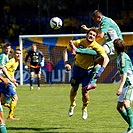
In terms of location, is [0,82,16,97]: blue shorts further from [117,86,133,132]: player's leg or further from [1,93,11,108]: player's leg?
[117,86,133,132]: player's leg

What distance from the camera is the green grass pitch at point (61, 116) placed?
12594 mm

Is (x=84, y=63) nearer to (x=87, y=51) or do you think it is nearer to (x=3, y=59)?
(x=87, y=51)

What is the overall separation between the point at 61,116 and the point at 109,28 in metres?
2.84

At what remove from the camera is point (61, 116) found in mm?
15234

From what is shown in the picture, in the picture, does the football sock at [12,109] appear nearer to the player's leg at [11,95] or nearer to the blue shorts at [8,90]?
the player's leg at [11,95]

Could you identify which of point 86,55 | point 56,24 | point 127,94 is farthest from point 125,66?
point 56,24

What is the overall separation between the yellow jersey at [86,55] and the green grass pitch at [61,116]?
1.47 m

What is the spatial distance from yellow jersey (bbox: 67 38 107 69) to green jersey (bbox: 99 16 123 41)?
0.83 meters

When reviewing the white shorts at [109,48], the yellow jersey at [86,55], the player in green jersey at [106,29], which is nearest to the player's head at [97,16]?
the player in green jersey at [106,29]

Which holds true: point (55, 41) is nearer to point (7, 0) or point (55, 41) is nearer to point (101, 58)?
point (7, 0)

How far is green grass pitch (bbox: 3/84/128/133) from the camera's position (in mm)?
12594

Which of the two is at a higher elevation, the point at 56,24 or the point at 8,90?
the point at 56,24

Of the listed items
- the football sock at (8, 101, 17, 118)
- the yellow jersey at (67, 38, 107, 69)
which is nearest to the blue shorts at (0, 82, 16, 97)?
the football sock at (8, 101, 17, 118)

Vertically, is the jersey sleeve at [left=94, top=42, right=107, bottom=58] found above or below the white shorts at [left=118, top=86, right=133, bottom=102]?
above
